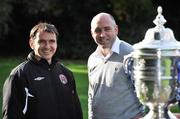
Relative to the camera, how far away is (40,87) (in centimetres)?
372

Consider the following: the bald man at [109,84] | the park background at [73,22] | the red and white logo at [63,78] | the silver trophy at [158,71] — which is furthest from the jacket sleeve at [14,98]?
the park background at [73,22]

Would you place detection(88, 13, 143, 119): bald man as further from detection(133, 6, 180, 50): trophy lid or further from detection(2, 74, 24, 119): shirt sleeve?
detection(133, 6, 180, 50): trophy lid

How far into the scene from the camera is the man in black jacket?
3670mm

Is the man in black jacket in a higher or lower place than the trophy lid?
lower

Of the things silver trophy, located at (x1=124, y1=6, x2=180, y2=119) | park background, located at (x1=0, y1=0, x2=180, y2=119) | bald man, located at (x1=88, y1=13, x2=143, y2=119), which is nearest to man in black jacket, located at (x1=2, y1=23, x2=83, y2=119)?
bald man, located at (x1=88, y1=13, x2=143, y2=119)

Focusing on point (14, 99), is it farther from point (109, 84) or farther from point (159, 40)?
point (159, 40)

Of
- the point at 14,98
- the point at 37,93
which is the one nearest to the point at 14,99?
the point at 14,98

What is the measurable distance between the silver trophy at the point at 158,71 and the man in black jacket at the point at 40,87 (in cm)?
87

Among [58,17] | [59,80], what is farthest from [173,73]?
[58,17]

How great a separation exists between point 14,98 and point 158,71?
3.74 feet

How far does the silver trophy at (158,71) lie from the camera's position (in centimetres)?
292

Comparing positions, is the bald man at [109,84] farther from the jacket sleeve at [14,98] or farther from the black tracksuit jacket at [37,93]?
the jacket sleeve at [14,98]

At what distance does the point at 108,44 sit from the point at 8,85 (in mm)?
784

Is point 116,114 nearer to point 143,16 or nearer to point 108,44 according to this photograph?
point 108,44
